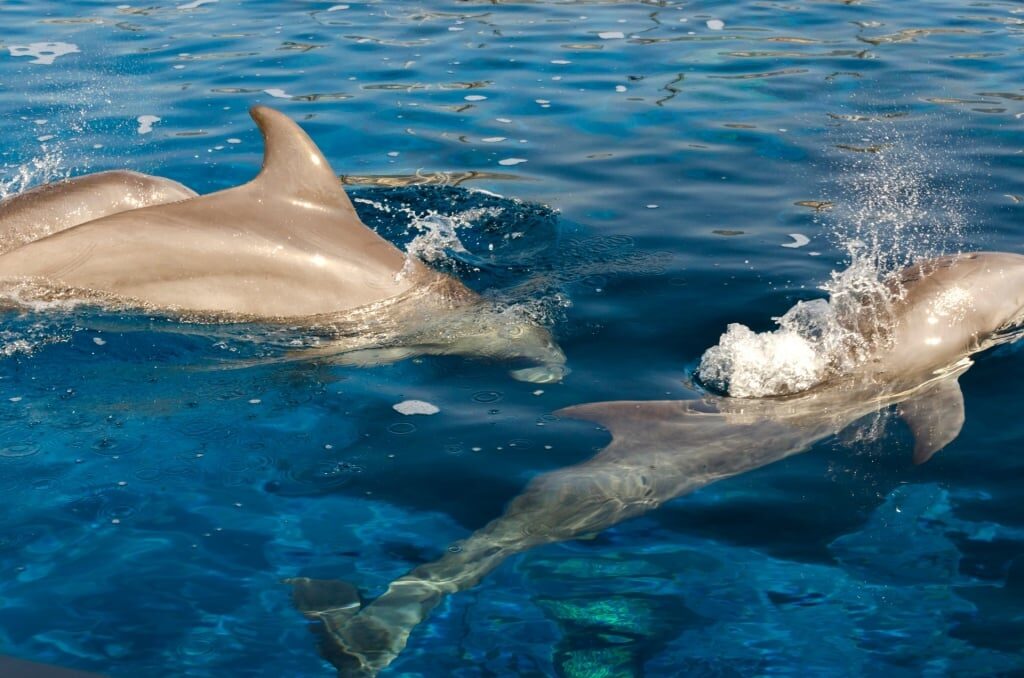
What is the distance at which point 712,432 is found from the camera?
20.3 feet

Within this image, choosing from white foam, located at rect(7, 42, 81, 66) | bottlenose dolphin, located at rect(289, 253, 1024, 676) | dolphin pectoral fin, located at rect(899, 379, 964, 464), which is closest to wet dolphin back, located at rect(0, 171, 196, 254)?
Answer: bottlenose dolphin, located at rect(289, 253, 1024, 676)

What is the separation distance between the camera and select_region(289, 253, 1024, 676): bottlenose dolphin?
4.86 m

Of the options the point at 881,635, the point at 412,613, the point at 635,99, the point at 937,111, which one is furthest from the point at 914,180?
the point at 412,613

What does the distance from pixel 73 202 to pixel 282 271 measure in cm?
217

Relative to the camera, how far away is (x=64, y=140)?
11938 mm

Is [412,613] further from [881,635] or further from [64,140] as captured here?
[64,140]

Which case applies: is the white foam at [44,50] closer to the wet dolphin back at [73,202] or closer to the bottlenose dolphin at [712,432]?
the wet dolphin back at [73,202]

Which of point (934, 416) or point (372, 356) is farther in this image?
point (372, 356)

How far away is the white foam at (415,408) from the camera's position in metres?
6.53

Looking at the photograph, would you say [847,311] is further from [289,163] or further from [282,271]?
[289,163]

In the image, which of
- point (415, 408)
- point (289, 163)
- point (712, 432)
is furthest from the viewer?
point (289, 163)

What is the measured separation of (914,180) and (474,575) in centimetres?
708

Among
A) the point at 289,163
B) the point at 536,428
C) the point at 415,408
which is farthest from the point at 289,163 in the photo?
the point at 536,428

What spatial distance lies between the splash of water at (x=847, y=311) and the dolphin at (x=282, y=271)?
1113 mm
